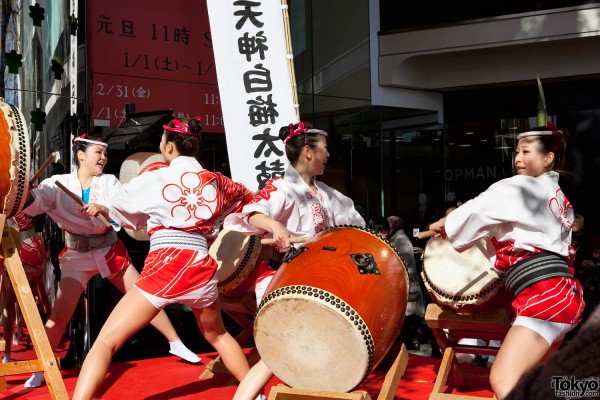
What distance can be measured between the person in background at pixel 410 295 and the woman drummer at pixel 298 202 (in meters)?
1.83

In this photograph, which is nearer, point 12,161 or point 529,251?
point 529,251

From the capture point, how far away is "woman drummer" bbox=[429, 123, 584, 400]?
258cm

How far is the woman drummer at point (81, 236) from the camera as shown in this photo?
423 cm

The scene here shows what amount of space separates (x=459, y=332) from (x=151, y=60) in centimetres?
283

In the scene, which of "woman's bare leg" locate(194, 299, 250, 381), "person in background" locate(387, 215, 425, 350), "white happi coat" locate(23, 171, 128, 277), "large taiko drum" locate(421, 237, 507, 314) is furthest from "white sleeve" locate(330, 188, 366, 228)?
"person in background" locate(387, 215, 425, 350)

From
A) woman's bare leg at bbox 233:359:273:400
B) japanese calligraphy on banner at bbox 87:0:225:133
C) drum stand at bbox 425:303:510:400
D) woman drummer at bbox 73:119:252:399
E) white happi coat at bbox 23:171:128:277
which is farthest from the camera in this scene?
japanese calligraphy on banner at bbox 87:0:225:133

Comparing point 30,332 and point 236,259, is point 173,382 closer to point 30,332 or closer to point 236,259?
point 236,259

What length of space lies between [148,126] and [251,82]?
0.91 m

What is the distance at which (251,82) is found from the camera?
4184mm

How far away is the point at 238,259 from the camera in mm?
4004

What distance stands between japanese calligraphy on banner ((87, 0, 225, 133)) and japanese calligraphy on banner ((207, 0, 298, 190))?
1.16 meters

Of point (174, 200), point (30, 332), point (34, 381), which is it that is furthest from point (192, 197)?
point (34, 381)

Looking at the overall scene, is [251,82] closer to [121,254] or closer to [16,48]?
[121,254]

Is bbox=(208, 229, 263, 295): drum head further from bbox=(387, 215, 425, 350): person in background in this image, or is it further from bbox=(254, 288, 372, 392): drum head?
bbox=(387, 215, 425, 350): person in background
